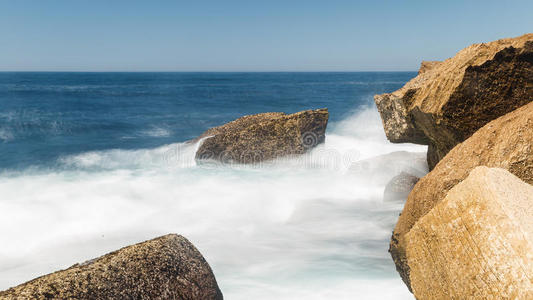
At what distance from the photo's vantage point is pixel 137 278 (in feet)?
10.4

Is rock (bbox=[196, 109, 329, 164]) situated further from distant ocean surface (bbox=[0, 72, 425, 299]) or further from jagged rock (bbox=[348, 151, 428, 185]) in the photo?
jagged rock (bbox=[348, 151, 428, 185])

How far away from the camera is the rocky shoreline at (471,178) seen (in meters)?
2.35

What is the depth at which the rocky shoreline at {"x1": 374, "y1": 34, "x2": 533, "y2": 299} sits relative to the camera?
2346mm

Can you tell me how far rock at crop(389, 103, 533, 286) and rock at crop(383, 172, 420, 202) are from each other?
3016 millimetres

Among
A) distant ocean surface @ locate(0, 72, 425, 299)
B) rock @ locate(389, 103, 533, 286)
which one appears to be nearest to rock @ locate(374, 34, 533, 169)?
rock @ locate(389, 103, 533, 286)

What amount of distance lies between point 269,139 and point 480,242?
7885 millimetres

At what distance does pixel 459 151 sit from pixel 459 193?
1.69 m

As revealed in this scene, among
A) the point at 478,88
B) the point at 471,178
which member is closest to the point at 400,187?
the point at 478,88

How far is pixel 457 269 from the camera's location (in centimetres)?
259

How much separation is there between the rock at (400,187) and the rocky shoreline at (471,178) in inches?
29.2

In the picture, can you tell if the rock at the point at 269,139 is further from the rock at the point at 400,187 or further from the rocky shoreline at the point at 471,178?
the rocky shoreline at the point at 471,178

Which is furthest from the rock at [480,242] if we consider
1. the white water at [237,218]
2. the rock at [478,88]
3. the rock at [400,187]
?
the rock at [400,187]

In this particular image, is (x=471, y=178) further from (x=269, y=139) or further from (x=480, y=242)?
(x=269, y=139)

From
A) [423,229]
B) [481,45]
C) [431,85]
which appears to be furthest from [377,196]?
[423,229]
